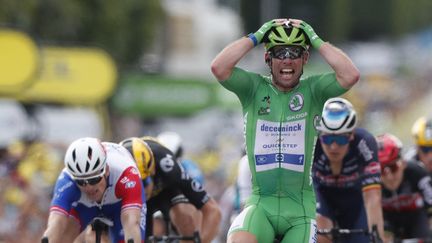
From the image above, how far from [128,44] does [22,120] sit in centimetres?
1863

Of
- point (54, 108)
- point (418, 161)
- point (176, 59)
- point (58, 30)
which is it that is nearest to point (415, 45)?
point (176, 59)

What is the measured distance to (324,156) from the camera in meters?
11.0

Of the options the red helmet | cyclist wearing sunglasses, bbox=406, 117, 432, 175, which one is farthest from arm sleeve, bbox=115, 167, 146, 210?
cyclist wearing sunglasses, bbox=406, 117, 432, 175

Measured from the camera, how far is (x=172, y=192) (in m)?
11.4

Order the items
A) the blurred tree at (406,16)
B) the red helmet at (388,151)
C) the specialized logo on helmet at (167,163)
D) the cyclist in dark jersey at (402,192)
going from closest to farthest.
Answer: the specialized logo on helmet at (167,163), the red helmet at (388,151), the cyclist in dark jersey at (402,192), the blurred tree at (406,16)

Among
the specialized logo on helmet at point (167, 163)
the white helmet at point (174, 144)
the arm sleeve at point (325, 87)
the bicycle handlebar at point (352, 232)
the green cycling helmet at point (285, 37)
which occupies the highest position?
the green cycling helmet at point (285, 37)

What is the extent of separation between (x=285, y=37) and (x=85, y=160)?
1.85 meters

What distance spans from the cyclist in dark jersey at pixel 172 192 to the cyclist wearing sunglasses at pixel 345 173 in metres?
1.13

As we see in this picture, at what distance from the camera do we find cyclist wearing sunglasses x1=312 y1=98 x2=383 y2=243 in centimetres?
1060

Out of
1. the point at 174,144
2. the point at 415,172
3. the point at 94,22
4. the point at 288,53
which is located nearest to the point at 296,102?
the point at 288,53

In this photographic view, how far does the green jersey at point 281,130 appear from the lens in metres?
8.51

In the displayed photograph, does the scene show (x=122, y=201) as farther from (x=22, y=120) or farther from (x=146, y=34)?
(x=146, y=34)

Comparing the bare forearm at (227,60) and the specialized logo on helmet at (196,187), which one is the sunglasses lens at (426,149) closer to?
the specialized logo on helmet at (196,187)

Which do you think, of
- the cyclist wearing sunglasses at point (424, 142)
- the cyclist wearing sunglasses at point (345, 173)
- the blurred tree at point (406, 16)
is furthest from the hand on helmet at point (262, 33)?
the blurred tree at point (406, 16)
